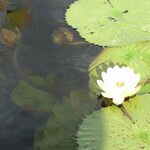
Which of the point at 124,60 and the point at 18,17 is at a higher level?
the point at 18,17

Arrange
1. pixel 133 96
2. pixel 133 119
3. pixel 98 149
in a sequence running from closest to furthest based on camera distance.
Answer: pixel 98 149
pixel 133 119
pixel 133 96

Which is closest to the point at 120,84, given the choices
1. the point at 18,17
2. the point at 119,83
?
the point at 119,83

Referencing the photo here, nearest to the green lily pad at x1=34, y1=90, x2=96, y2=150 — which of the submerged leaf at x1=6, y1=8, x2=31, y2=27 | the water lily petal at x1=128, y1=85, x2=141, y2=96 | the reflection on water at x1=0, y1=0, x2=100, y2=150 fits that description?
the reflection on water at x1=0, y1=0, x2=100, y2=150

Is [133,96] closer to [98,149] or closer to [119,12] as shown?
[98,149]


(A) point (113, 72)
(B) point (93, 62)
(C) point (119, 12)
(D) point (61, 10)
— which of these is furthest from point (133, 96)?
(D) point (61, 10)

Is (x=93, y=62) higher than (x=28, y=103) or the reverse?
higher

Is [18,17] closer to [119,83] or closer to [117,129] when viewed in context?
[119,83]
